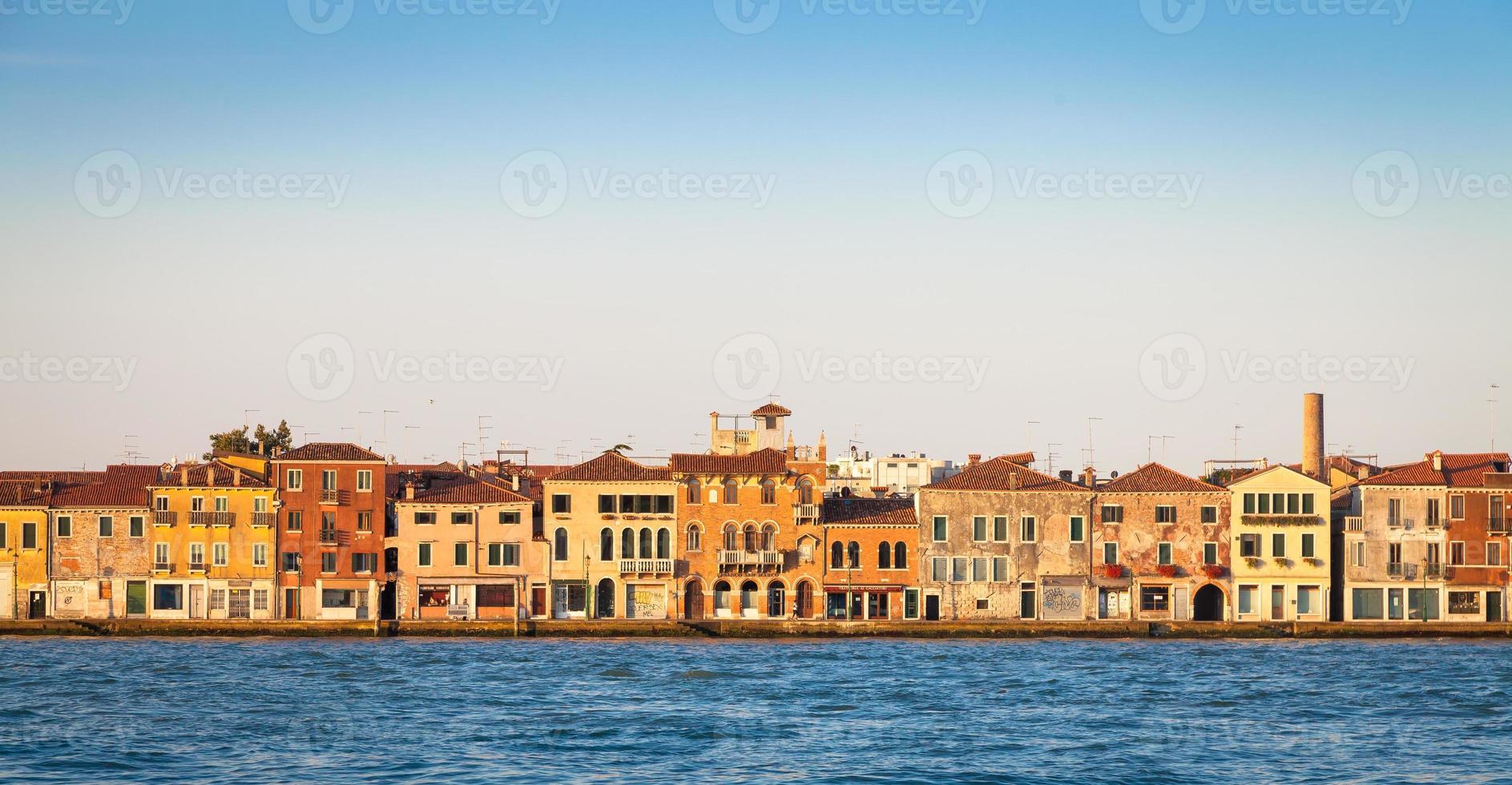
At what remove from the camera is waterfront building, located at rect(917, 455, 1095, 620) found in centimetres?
6981

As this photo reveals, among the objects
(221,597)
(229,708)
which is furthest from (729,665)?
(221,597)

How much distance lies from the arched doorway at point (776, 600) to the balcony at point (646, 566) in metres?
3.84

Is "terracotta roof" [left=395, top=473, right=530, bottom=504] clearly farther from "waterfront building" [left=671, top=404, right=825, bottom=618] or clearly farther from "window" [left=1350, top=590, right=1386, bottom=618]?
"window" [left=1350, top=590, right=1386, bottom=618]

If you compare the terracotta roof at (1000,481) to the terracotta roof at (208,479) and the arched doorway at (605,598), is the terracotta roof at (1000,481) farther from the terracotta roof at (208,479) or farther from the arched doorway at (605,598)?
the terracotta roof at (208,479)

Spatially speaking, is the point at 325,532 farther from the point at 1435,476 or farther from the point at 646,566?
the point at 1435,476

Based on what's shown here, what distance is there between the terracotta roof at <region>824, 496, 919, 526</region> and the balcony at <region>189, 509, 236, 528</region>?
22129 mm

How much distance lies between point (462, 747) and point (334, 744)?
3061 mm

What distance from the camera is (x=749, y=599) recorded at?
70188 millimetres

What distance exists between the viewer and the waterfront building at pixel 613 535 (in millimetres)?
69812

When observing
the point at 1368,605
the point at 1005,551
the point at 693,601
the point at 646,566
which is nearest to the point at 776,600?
the point at 693,601

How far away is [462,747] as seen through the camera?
4356cm

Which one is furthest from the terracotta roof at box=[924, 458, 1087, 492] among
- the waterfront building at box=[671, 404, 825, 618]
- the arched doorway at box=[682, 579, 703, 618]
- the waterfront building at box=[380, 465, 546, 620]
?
the waterfront building at box=[380, 465, 546, 620]

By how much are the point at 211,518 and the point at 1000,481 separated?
96.5 feet

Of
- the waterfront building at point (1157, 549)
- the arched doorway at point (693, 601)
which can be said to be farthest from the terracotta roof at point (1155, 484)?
the arched doorway at point (693, 601)
